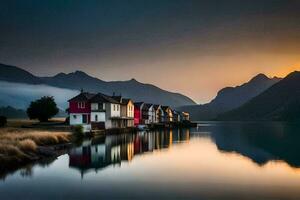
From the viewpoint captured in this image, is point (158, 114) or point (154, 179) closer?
point (154, 179)

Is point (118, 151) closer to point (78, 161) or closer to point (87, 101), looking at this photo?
point (78, 161)

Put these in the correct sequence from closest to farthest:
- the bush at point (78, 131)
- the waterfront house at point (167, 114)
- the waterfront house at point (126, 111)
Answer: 1. the bush at point (78, 131)
2. the waterfront house at point (126, 111)
3. the waterfront house at point (167, 114)

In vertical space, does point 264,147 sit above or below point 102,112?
below

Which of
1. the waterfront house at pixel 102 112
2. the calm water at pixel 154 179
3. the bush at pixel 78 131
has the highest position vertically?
the waterfront house at pixel 102 112

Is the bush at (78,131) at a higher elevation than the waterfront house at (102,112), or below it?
below

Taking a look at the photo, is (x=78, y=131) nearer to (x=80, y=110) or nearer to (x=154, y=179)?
(x=80, y=110)

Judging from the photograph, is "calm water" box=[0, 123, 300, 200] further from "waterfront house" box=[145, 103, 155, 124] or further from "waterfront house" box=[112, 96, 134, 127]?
"waterfront house" box=[145, 103, 155, 124]

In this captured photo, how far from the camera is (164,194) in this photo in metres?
27.3

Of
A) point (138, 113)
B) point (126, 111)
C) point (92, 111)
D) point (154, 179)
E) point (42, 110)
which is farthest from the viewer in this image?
point (138, 113)

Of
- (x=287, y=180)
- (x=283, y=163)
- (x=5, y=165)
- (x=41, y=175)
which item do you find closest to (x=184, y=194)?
(x=287, y=180)

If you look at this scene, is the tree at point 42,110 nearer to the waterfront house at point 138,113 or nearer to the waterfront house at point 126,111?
the waterfront house at point 126,111

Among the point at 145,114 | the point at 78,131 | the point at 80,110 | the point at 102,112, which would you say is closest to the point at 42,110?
the point at 80,110

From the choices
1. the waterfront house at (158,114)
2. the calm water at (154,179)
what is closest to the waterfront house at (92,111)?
the calm water at (154,179)

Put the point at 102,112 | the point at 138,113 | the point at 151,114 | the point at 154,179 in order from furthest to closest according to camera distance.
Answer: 1. the point at 151,114
2. the point at 138,113
3. the point at 102,112
4. the point at 154,179
